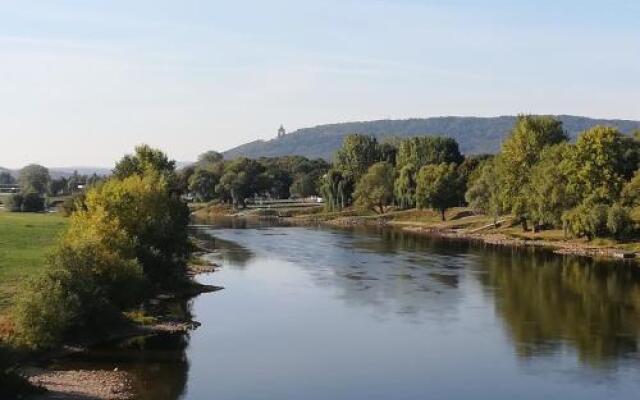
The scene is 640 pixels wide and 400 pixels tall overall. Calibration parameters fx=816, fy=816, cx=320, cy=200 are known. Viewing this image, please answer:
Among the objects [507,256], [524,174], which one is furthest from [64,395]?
[524,174]

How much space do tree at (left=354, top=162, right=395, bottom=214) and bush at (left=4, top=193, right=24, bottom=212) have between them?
192 feet

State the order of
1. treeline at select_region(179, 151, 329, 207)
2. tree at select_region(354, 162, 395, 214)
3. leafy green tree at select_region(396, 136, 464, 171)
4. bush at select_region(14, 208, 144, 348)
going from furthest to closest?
treeline at select_region(179, 151, 329, 207)
leafy green tree at select_region(396, 136, 464, 171)
tree at select_region(354, 162, 395, 214)
bush at select_region(14, 208, 144, 348)

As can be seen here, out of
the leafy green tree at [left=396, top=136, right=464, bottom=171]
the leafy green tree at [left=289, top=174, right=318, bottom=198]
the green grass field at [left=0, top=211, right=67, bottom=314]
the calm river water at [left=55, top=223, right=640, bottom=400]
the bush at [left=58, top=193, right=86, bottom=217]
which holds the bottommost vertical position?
the calm river water at [left=55, top=223, right=640, bottom=400]

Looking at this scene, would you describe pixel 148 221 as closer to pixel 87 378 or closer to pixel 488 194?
pixel 87 378

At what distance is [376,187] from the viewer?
463 ft

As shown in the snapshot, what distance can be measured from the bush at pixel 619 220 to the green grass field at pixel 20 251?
51.9 meters

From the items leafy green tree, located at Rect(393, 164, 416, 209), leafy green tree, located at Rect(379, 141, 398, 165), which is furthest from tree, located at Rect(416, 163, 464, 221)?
leafy green tree, located at Rect(379, 141, 398, 165)

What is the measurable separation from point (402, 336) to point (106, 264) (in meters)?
15.8

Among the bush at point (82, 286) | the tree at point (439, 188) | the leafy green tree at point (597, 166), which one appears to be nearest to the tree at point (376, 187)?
the tree at point (439, 188)

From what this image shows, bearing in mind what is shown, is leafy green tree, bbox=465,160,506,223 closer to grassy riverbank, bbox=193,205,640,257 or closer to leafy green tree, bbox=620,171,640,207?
grassy riverbank, bbox=193,205,640,257

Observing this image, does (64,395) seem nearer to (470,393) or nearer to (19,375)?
(19,375)

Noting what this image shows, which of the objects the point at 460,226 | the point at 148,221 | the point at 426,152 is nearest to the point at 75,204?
the point at 148,221

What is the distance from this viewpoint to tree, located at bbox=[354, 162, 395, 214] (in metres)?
140

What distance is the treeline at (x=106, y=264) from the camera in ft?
117
